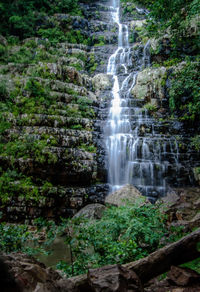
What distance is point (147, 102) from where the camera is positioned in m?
13.4

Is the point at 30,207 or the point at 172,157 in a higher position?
the point at 172,157

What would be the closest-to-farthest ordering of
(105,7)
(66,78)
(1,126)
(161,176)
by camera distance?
(1,126)
(161,176)
(66,78)
(105,7)

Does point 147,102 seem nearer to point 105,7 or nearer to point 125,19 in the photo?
point 125,19

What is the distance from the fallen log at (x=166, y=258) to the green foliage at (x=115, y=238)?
0.93 ft

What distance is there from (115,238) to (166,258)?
4.05 feet

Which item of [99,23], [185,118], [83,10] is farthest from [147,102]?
[83,10]

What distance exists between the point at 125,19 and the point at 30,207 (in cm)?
2567

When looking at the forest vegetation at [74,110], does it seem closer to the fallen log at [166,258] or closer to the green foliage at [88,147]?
the green foliage at [88,147]

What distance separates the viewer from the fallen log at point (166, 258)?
2.48 m

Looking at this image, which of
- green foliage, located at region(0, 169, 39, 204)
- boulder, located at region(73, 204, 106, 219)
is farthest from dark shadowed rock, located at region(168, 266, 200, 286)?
green foliage, located at region(0, 169, 39, 204)

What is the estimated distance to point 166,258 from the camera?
251cm

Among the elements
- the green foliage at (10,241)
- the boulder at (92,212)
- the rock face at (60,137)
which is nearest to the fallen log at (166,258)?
the green foliage at (10,241)

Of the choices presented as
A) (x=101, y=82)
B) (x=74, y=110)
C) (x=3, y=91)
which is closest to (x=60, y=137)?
(x=74, y=110)

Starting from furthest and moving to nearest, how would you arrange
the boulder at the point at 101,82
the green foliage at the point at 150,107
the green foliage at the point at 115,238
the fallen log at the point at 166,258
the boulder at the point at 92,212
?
the boulder at the point at 101,82 → the green foliage at the point at 150,107 → the boulder at the point at 92,212 → the green foliage at the point at 115,238 → the fallen log at the point at 166,258
